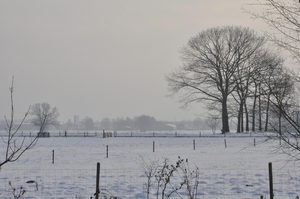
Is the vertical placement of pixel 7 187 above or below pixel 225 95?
below

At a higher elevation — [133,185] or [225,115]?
[225,115]

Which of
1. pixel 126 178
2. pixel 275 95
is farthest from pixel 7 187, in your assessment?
pixel 275 95

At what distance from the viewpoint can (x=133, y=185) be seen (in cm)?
1305

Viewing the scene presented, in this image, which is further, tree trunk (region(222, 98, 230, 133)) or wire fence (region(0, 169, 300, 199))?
tree trunk (region(222, 98, 230, 133))

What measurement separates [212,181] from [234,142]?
86.0ft

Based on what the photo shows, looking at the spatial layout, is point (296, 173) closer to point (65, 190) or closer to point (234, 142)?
point (65, 190)

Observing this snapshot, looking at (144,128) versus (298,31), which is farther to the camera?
(144,128)

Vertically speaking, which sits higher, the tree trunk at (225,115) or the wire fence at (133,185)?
the tree trunk at (225,115)

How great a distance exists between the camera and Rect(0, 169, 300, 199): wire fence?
11.5 metres

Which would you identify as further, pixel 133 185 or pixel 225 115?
pixel 225 115

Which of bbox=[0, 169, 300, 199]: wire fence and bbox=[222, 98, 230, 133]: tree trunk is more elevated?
bbox=[222, 98, 230, 133]: tree trunk

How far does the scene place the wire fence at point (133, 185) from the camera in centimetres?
1150

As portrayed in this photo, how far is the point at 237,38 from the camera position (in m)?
49.6

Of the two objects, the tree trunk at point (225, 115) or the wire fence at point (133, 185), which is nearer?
the wire fence at point (133, 185)
